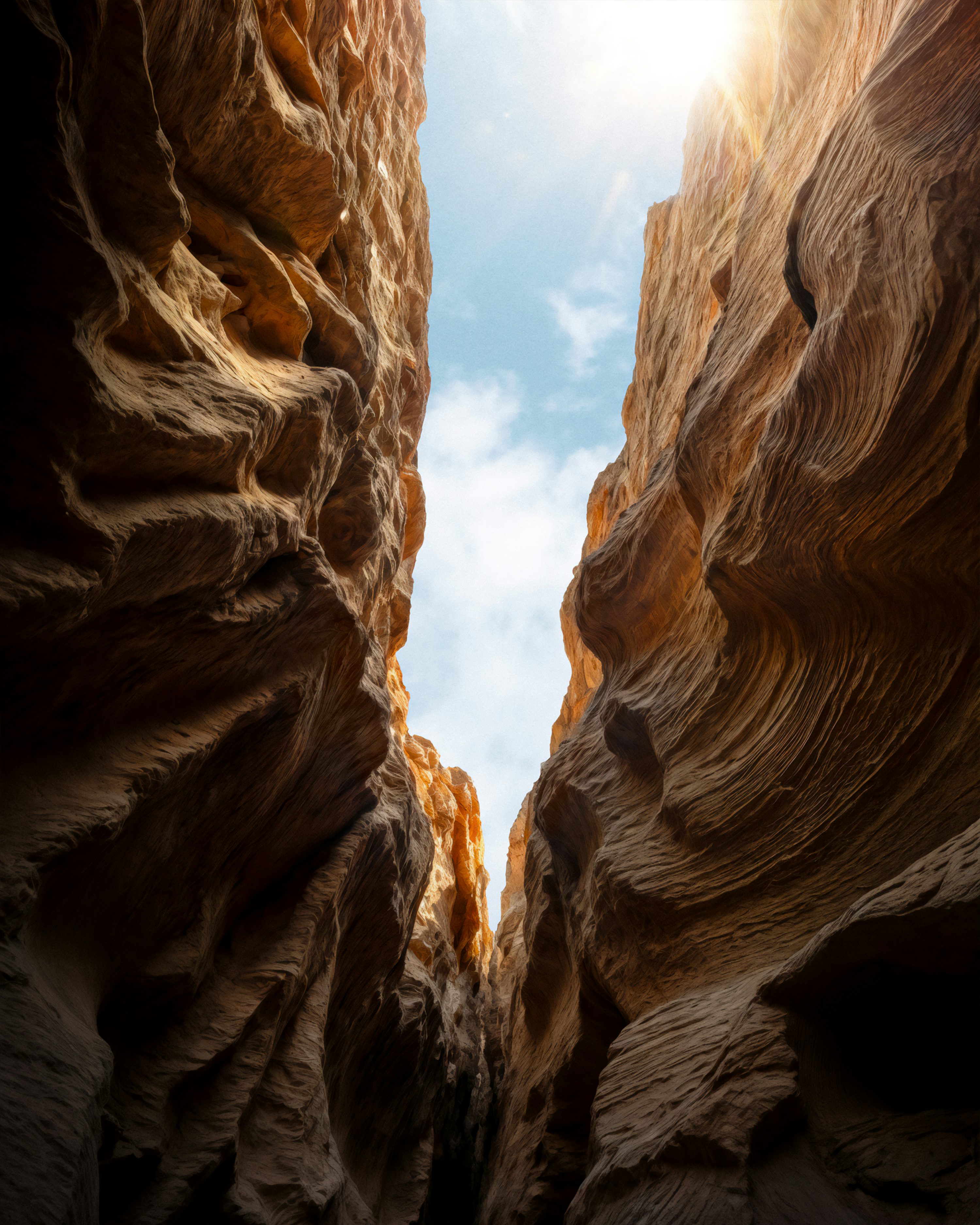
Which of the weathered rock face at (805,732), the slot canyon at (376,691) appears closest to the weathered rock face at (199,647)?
the slot canyon at (376,691)

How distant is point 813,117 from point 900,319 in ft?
21.5

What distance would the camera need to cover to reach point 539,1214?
35.7ft

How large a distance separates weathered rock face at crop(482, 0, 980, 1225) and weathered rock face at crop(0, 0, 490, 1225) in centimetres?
330

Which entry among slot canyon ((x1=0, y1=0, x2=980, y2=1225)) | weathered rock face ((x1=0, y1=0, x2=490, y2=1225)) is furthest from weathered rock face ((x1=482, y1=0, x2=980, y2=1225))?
weathered rock face ((x1=0, y1=0, x2=490, y2=1225))

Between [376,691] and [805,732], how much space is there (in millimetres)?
5675

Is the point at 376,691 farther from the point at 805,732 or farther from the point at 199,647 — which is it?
the point at 805,732

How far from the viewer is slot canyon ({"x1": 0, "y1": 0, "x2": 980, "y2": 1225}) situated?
5309mm

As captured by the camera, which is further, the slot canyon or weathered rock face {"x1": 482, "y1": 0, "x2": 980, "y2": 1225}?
weathered rock face {"x1": 482, "y1": 0, "x2": 980, "y2": 1225}

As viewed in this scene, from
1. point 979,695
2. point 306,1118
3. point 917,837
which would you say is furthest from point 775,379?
point 306,1118

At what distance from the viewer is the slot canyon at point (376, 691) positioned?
5.31 m

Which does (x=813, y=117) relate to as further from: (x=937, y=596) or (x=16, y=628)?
(x=16, y=628)

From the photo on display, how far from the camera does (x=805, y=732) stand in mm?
8117

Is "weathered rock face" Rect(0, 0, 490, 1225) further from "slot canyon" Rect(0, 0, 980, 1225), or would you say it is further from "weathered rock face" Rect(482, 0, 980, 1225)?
"weathered rock face" Rect(482, 0, 980, 1225)

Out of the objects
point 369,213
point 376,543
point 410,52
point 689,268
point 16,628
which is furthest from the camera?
point 410,52
